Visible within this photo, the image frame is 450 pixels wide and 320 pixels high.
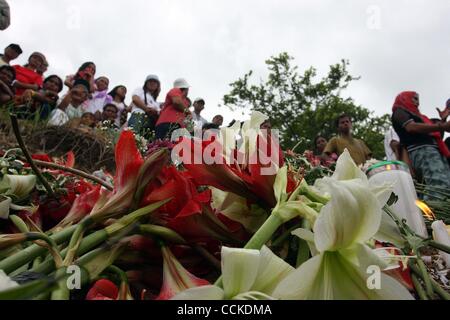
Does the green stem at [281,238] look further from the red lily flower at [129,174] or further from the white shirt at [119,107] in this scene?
the white shirt at [119,107]

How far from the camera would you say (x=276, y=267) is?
1.20 ft

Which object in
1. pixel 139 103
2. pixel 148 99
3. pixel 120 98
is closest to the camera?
pixel 139 103

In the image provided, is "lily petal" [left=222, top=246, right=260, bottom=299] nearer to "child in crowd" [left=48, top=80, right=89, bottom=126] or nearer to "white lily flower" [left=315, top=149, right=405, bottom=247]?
"white lily flower" [left=315, top=149, right=405, bottom=247]

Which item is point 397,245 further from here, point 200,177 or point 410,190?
point 410,190

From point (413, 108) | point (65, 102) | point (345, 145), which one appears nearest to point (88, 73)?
point (65, 102)

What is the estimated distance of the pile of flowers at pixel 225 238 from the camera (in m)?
0.35

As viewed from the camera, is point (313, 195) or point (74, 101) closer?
point (313, 195)

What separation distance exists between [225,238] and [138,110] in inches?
139

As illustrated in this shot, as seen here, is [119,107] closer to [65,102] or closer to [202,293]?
[65,102]

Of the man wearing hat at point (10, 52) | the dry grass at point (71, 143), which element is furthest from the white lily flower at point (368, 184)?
the man wearing hat at point (10, 52)

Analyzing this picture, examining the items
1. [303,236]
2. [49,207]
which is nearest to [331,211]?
[303,236]

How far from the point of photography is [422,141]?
353cm

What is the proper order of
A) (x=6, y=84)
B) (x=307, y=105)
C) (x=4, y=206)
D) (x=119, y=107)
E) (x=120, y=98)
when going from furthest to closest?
1. (x=307, y=105)
2. (x=120, y=98)
3. (x=119, y=107)
4. (x=6, y=84)
5. (x=4, y=206)

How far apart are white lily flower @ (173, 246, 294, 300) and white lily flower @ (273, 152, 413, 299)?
0.02 m
